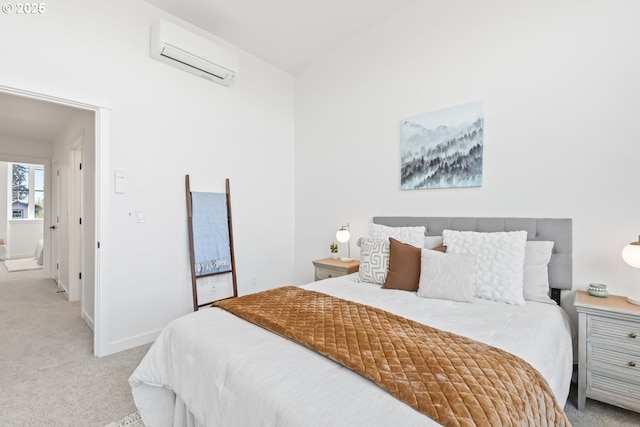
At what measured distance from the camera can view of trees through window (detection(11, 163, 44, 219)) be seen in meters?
7.44

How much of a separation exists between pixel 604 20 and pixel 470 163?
1199 mm

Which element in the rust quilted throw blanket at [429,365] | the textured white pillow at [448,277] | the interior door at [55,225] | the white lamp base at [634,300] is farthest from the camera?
the interior door at [55,225]

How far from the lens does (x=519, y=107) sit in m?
2.33

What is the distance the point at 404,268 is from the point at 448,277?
0.34m

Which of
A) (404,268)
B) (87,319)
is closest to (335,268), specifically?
(404,268)

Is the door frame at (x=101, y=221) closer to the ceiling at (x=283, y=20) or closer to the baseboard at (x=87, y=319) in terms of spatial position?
the baseboard at (x=87, y=319)

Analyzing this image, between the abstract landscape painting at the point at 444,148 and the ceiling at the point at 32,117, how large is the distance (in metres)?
3.50

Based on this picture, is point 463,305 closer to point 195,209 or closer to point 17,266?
point 195,209

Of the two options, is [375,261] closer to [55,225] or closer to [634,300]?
[634,300]

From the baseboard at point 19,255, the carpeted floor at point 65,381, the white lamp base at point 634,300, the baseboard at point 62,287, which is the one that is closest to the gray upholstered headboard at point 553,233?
the white lamp base at point 634,300

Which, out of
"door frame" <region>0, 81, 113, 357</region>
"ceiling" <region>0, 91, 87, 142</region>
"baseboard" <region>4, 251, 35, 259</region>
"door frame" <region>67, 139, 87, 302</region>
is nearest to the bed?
"door frame" <region>0, 81, 113, 357</region>

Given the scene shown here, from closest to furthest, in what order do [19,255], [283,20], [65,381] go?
[65,381] < [283,20] < [19,255]

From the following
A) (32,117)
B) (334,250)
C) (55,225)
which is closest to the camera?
(334,250)

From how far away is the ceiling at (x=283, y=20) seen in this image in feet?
9.32
